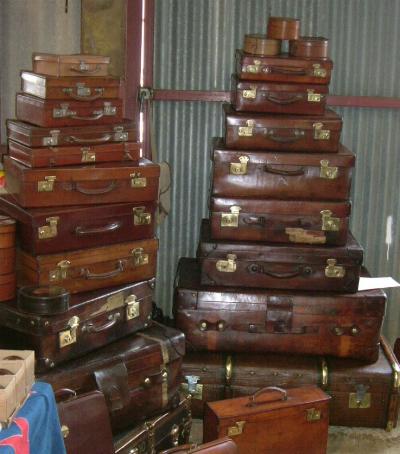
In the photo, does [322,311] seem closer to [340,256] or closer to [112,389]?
[340,256]

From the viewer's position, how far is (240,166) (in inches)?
183

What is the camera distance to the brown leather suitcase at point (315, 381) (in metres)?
4.61

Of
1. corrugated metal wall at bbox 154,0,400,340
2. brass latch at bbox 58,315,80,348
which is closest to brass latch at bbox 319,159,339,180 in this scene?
corrugated metal wall at bbox 154,0,400,340

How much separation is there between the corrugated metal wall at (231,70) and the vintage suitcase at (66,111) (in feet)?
3.56

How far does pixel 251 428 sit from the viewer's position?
4113 mm

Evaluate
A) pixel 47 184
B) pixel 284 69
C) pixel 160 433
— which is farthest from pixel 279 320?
pixel 47 184

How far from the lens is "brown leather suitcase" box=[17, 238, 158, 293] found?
4.04 m

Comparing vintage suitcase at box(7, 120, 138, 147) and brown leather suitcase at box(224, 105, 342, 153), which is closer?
vintage suitcase at box(7, 120, 138, 147)

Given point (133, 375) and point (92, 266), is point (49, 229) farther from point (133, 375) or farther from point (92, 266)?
point (133, 375)

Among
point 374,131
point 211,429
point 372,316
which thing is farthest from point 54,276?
point 374,131

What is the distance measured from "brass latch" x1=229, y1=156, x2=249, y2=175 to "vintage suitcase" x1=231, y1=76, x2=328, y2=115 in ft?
→ 0.97

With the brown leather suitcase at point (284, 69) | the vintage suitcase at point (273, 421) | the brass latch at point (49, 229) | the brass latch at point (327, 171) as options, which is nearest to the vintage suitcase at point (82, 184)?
the brass latch at point (49, 229)

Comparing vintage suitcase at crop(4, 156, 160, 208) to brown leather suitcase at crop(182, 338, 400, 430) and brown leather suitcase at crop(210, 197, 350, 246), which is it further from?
brown leather suitcase at crop(182, 338, 400, 430)

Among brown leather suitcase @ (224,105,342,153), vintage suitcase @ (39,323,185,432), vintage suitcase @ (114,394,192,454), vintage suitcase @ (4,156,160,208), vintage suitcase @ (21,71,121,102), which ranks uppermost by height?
vintage suitcase @ (21,71,121,102)
